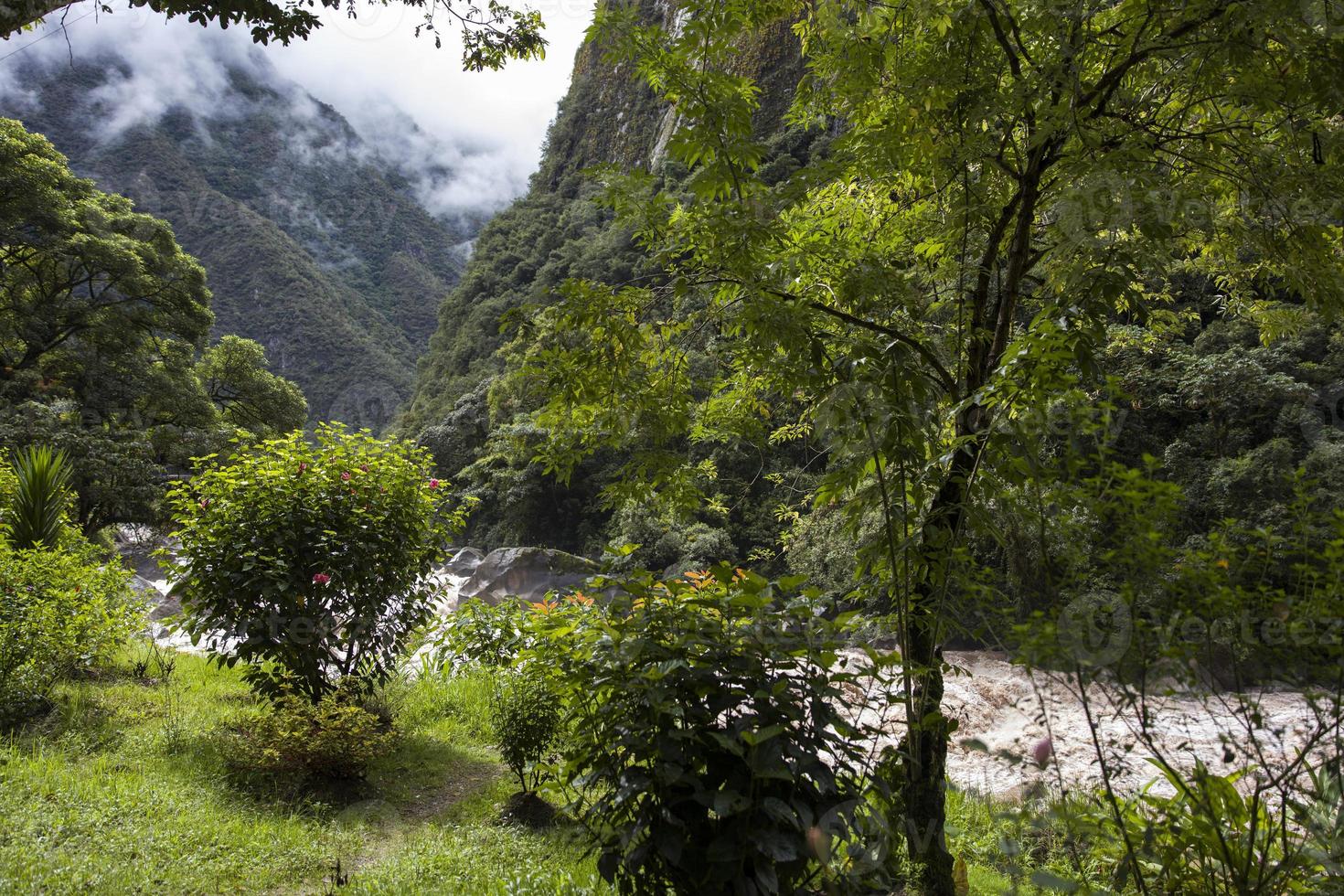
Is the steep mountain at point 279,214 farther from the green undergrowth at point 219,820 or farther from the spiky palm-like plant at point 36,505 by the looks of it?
the green undergrowth at point 219,820

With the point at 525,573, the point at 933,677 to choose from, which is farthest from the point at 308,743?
the point at 525,573

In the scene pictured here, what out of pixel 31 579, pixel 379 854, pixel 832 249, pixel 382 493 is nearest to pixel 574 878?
pixel 379 854

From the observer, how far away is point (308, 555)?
4977mm

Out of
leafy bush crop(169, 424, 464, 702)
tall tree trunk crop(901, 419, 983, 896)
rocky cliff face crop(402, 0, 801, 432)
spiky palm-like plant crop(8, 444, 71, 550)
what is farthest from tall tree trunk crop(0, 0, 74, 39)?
rocky cliff face crop(402, 0, 801, 432)

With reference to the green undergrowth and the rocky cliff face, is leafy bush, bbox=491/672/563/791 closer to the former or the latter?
the green undergrowth

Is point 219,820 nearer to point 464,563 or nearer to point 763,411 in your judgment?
point 763,411

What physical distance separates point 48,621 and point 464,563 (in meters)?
12.3

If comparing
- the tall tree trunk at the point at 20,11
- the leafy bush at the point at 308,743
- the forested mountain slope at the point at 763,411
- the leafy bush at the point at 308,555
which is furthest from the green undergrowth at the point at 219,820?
the tall tree trunk at the point at 20,11

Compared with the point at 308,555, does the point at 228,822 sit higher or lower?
lower

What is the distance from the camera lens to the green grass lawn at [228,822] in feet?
9.53

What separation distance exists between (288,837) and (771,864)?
2.59m

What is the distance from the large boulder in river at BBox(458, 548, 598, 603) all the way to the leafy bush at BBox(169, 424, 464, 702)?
9.31 m

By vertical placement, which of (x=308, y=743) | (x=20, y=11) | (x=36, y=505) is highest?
(x=20, y=11)

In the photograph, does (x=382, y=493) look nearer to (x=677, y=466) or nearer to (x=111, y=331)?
(x=677, y=466)
